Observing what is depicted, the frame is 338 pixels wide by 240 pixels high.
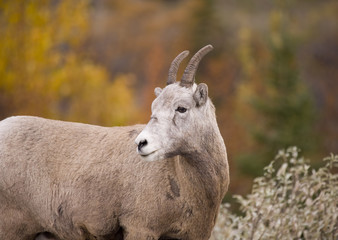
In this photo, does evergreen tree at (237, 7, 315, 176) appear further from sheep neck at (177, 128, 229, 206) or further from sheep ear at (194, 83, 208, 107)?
sheep ear at (194, 83, 208, 107)

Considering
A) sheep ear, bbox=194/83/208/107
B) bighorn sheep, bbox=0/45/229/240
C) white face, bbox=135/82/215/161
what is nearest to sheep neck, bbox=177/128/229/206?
bighorn sheep, bbox=0/45/229/240

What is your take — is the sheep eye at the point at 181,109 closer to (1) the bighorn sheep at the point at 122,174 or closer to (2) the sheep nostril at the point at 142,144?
(1) the bighorn sheep at the point at 122,174

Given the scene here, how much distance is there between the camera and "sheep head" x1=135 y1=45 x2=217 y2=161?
164 inches

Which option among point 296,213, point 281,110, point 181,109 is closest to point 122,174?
point 181,109

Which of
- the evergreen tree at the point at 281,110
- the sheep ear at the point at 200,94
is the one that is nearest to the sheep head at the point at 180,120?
the sheep ear at the point at 200,94

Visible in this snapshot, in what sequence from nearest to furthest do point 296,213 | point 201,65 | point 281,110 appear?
point 296,213, point 281,110, point 201,65

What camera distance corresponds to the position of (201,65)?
2502cm

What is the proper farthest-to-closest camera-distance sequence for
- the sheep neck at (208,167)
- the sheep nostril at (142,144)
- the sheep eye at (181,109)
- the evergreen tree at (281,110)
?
the evergreen tree at (281,110)
the sheep neck at (208,167)
the sheep eye at (181,109)
the sheep nostril at (142,144)

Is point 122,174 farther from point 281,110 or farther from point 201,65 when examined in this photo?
point 201,65

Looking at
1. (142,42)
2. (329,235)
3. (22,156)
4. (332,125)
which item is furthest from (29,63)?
(142,42)

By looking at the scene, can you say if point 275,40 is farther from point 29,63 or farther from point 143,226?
point 143,226

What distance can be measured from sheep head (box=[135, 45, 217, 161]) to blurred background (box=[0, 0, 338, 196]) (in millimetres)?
10649

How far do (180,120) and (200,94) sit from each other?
311 mm

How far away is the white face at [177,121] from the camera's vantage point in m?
4.16
